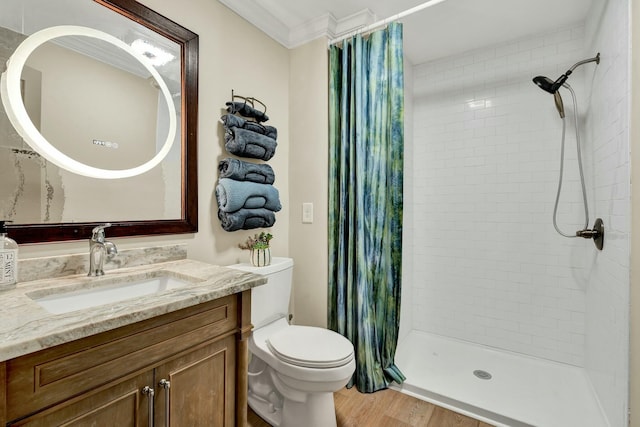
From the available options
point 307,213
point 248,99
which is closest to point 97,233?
point 248,99

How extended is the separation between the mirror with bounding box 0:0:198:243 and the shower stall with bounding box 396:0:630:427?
5.67ft

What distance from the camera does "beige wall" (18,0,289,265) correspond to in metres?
1.54

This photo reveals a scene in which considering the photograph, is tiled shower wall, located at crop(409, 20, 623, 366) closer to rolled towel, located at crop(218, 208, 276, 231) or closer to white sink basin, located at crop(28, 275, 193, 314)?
rolled towel, located at crop(218, 208, 276, 231)

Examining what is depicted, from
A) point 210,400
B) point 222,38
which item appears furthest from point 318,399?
point 222,38

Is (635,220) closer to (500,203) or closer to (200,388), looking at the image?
(500,203)

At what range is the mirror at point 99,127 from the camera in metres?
1.05

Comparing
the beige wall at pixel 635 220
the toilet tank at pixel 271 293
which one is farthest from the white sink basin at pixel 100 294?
the beige wall at pixel 635 220

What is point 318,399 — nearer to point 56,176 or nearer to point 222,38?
point 56,176

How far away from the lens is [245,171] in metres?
1.70

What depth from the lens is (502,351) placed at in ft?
7.46

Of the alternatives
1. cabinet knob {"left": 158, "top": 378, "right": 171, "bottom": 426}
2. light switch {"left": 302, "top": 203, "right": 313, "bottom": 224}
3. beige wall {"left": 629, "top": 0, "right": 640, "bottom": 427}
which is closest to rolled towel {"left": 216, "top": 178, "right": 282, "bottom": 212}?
light switch {"left": 302, "top": 203, "right": 313, "bottom": 224}

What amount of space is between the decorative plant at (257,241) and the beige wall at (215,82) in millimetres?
42

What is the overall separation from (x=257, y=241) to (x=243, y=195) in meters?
0.28

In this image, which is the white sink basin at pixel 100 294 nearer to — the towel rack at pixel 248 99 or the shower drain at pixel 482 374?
the towel rack at pixel 248 99
